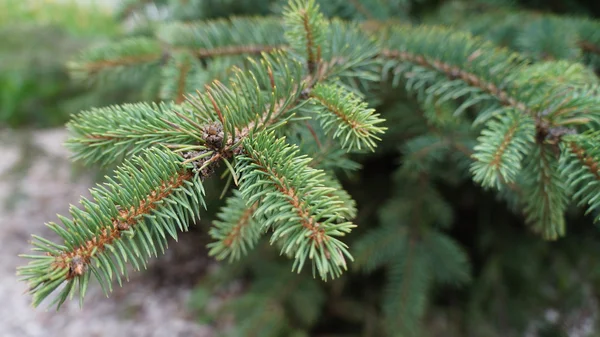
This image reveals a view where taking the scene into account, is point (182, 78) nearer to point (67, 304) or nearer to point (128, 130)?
point (128, 130)

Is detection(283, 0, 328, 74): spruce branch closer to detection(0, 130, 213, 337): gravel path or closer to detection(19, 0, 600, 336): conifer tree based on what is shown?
detection(19, 0, 600, 336): conifer tree

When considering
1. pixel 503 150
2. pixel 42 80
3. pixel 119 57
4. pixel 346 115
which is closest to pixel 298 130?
pixel 346 115

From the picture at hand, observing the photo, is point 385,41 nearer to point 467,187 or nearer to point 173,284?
point 467,187

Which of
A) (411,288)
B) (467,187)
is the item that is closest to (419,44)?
(411,288)

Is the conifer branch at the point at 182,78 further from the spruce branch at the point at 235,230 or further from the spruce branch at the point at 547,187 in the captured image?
the spruce branch at the point at 547,187

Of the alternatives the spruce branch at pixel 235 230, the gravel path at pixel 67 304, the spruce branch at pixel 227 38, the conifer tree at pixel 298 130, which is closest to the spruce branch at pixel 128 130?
the conifer tree at pixel 298 130

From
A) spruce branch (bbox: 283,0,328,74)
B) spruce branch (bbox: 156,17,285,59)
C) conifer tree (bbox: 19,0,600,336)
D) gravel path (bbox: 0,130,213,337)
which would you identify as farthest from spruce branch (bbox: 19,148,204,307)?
gravel path (bbox: 0,130,213,337)
